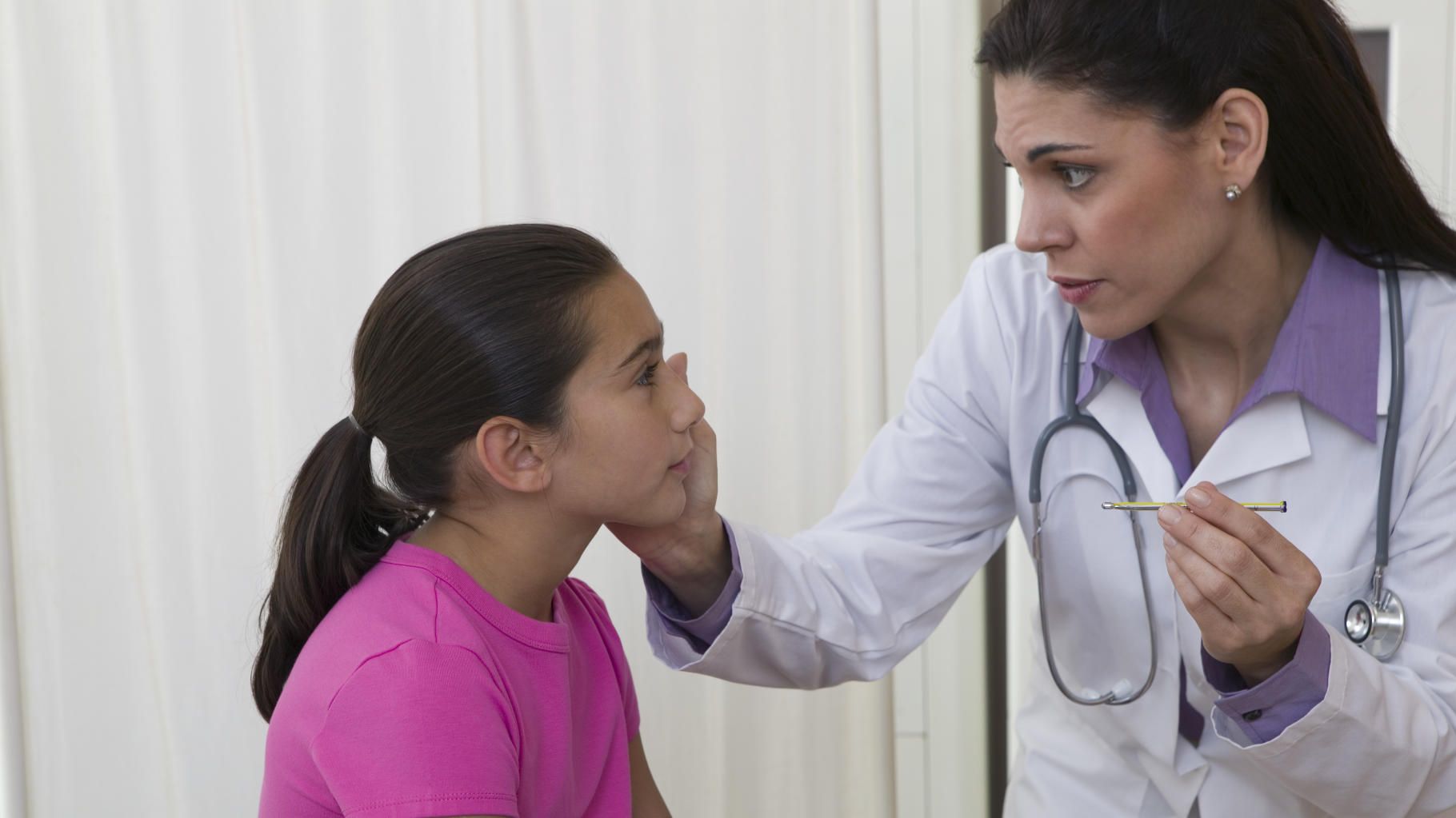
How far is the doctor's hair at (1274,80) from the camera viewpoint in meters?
1.07

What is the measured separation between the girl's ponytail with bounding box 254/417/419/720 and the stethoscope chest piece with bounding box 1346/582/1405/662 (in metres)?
0.88

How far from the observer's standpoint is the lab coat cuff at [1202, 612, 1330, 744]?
3.33 feet

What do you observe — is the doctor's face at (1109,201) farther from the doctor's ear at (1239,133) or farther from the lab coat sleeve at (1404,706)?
the lab coat sleeve at (1404,706)

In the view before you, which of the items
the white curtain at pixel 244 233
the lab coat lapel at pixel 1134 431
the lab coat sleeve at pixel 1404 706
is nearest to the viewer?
the lab coat sleeve at pixel 1404 706

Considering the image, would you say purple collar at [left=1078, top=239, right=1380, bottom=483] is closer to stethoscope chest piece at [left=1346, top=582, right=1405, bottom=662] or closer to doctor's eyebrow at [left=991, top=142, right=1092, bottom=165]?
stethoscope chest piece at [left=1346, top=582, right=1405, bottom=662]

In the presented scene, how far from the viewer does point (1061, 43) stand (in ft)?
3.54

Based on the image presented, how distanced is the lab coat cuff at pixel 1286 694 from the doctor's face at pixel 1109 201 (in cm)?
31

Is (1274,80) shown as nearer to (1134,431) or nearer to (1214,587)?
(1134,431)

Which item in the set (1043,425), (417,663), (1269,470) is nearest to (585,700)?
(417,663)

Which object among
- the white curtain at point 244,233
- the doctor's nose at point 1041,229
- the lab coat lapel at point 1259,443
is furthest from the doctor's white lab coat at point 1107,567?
the white curtain at point 244,233

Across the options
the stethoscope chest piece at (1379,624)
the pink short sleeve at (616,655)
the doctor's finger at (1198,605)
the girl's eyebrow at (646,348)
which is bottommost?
the pink short sleeve at (616,655)

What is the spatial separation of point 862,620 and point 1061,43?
608mm

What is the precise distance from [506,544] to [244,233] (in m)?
0.73

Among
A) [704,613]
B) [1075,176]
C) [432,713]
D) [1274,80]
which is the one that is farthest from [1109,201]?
[432,713]
